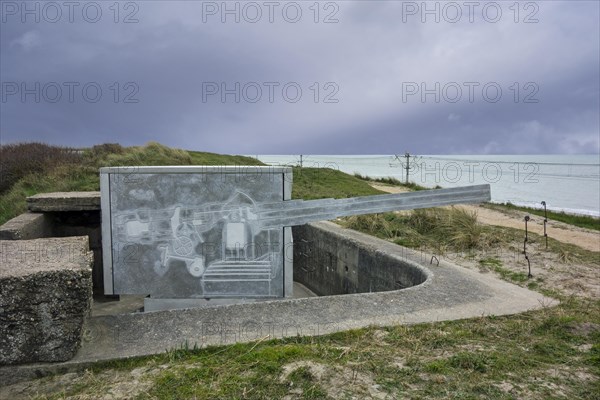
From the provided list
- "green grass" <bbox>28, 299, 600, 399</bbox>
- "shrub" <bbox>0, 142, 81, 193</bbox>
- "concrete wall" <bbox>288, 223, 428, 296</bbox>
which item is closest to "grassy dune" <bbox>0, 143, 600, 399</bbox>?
"green grass" <bbox>28, 299, 600, 399</bbox>

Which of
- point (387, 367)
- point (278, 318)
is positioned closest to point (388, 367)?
point (387, 367)

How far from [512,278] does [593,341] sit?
2734 mm

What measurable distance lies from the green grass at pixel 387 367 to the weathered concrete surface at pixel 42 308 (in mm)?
327

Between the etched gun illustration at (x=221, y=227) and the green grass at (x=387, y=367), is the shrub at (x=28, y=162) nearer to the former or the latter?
the etched gun illustration at (x=221, y=227)

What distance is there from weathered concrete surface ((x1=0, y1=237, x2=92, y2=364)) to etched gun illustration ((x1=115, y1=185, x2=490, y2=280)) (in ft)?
8.06

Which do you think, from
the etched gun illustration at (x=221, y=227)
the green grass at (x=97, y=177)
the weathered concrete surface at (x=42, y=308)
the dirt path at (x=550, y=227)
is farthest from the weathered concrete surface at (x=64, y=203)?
the dirt path at (x=550, y=227)

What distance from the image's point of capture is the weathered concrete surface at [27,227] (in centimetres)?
643

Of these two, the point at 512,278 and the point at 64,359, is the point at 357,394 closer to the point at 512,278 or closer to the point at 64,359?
the point at 64,359

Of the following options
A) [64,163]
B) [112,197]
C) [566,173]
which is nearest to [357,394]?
[112,197]

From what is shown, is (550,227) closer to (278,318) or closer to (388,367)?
(278,318)

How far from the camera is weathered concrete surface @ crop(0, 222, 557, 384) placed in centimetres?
363

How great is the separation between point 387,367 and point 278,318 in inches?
49.6

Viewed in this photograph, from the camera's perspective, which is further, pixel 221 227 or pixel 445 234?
pixel 445 234

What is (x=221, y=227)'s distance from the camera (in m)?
5.98
